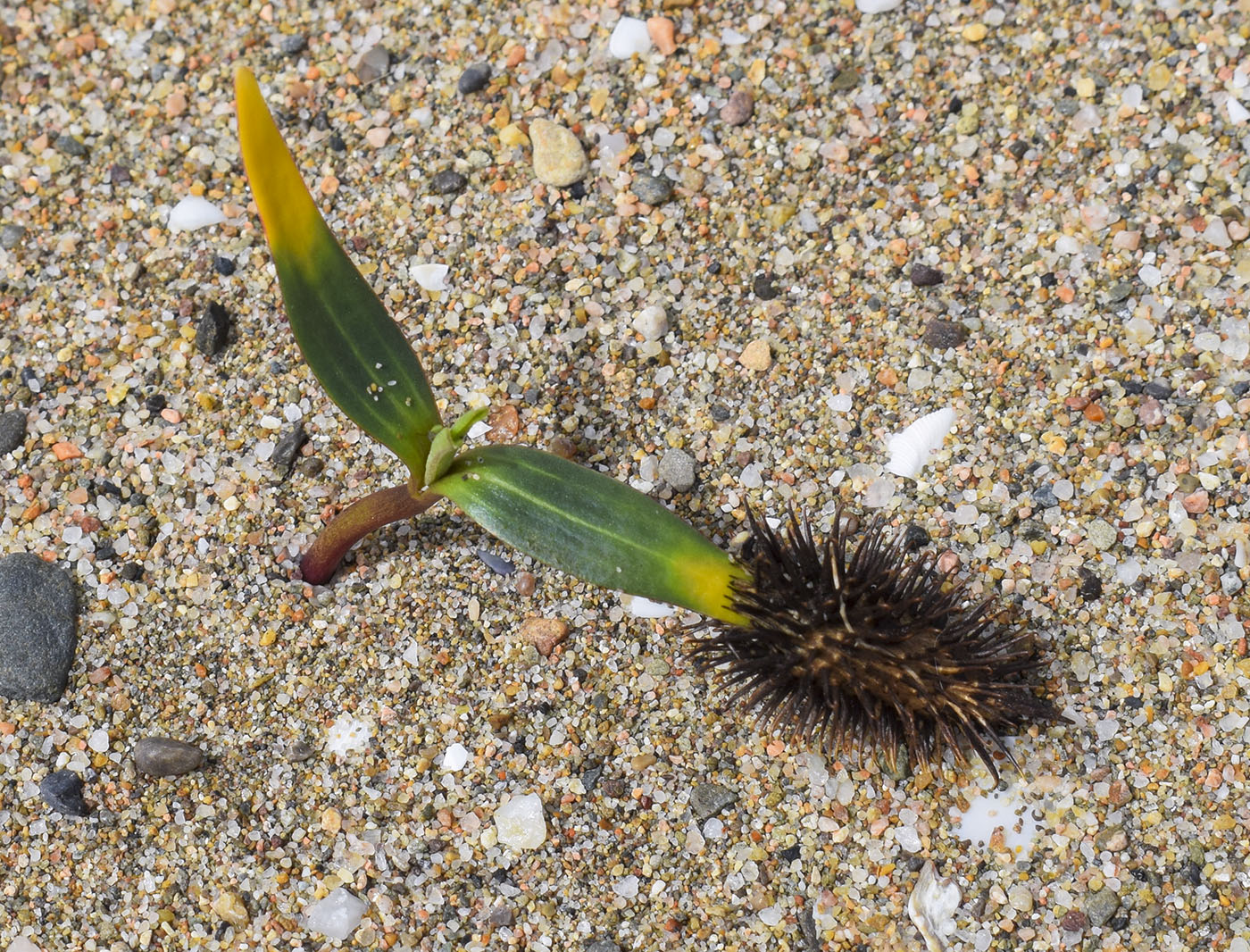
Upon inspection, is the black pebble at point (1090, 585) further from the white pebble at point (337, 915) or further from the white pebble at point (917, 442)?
the white pebble at point (337, 915)

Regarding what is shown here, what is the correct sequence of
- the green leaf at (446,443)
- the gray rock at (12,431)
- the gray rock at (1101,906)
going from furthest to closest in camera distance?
1. the gray rock at (12,431)
2. the gray rock at (1101,906)
3. the green leaf at (446,443)

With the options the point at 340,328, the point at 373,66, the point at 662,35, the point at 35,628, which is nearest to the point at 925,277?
the point at 662,35

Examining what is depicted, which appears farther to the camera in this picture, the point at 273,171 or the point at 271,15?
the point at 271,15

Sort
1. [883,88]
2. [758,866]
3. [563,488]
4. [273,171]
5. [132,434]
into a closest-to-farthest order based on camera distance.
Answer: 1. [273,171]
2. [563,488]
3. [758,866]
4. [132,434]
5. [883,88]

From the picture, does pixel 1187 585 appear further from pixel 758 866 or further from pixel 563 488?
pixel 563 488

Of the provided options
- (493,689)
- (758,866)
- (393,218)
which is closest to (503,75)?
(393,218)

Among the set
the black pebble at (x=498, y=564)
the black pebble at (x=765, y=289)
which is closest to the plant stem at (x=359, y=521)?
the black pebble at (x=498, y=564)
